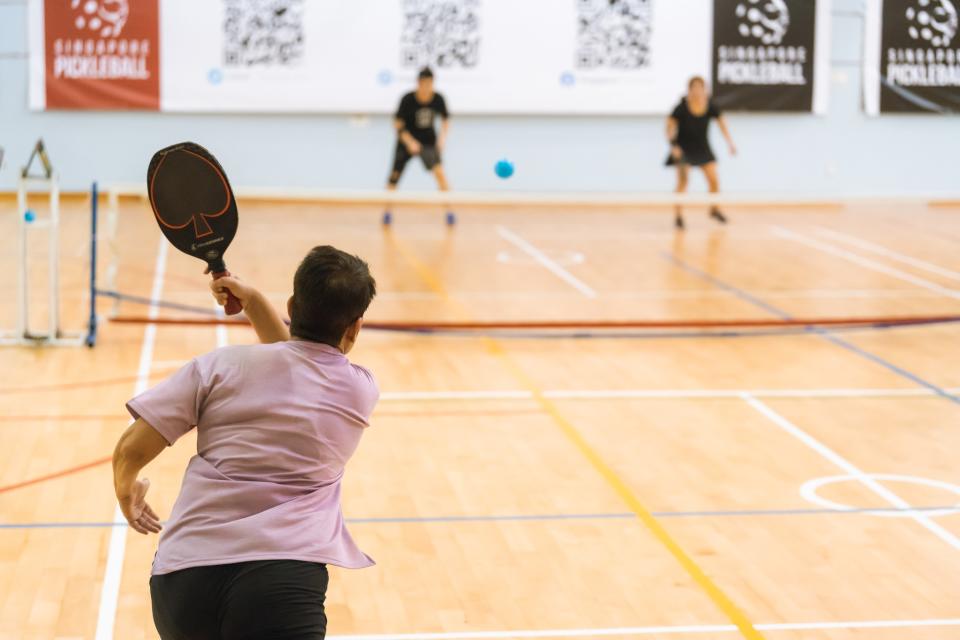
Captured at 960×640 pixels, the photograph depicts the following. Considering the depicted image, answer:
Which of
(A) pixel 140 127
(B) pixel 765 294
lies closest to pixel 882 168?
(B) pixel 765 294

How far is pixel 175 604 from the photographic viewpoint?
3.39 m

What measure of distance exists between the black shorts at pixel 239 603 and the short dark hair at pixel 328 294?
0.60 m

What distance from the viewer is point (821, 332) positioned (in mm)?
12078

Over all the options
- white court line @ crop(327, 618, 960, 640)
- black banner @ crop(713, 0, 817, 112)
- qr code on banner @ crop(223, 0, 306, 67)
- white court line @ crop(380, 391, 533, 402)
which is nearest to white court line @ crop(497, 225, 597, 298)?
white court line @ crop(380, 391, 533, 402)

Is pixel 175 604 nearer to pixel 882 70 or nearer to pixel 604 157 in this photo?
pixel 604 157

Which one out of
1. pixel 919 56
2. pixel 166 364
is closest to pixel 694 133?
pixel 919 56

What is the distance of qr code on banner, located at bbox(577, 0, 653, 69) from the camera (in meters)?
20.5

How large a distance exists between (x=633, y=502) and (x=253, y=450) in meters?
4.21

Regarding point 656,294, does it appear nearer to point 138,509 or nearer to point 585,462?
point 585,462

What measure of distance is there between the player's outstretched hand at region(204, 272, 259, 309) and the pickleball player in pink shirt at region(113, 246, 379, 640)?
0.27 metres

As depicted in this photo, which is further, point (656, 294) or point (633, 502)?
point (656, 294)

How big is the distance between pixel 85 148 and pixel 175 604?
1755 cm

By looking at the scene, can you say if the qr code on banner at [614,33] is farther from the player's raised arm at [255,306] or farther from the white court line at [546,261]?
the player's raised arm at [255,306]

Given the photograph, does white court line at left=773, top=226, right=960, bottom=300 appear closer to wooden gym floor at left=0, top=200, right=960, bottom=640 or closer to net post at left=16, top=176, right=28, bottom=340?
wooden gym floor at left=0, top=200, right=960, bottom=640
